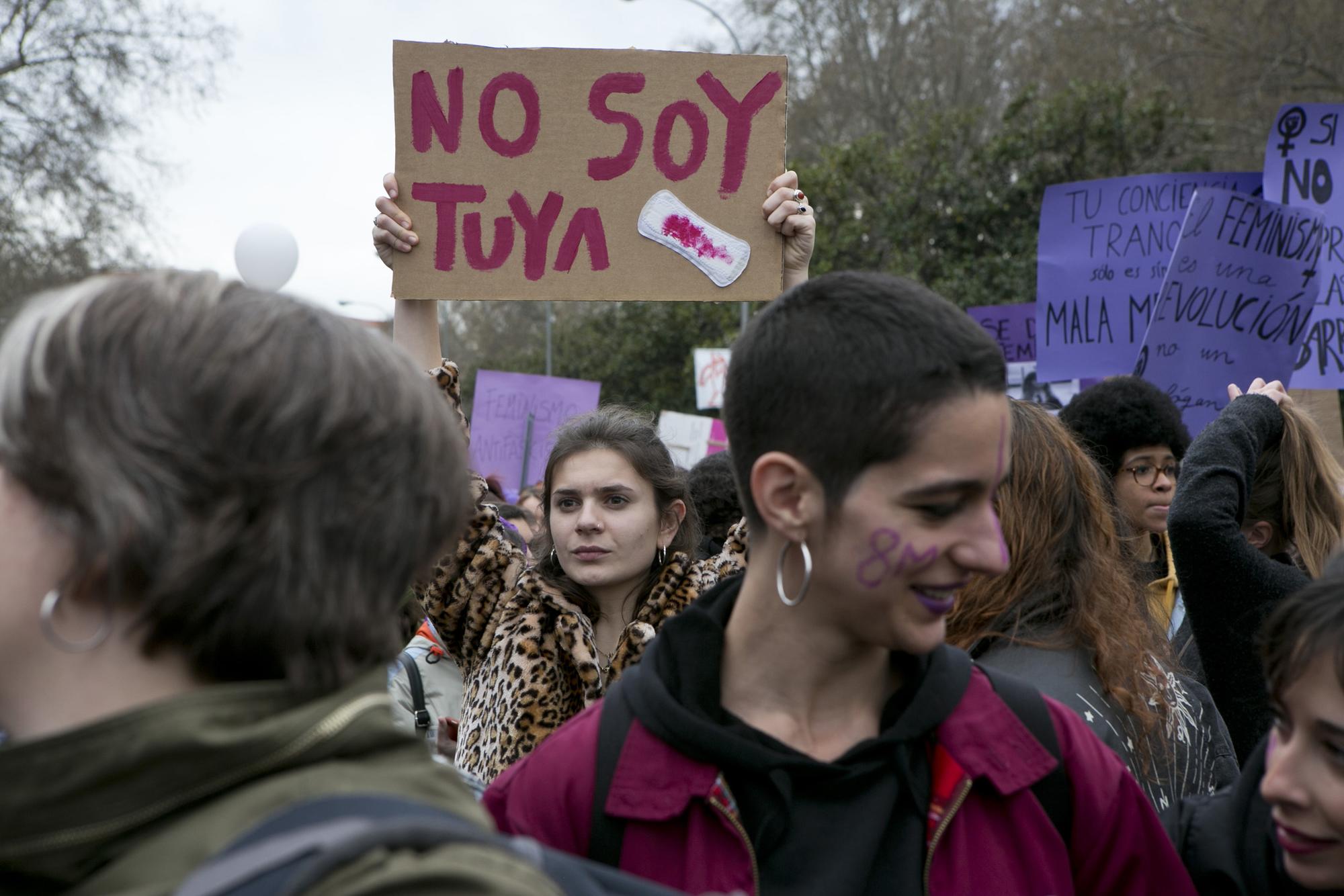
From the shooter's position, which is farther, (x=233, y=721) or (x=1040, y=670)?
(x=1040, y=670)

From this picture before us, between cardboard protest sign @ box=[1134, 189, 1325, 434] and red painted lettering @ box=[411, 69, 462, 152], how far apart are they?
330cm

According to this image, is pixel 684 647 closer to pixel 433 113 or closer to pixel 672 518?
pixel 433 113

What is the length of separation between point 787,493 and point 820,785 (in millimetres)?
385

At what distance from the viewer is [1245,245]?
549 cm

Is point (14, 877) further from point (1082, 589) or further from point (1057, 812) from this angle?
point (1082, 589)

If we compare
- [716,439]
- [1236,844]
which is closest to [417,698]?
[1236,844]

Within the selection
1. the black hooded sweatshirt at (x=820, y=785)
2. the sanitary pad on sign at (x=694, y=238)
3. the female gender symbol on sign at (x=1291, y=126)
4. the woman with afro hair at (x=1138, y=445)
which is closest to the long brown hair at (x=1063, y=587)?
the black hooded sweatshirt at (x=820, y=785)

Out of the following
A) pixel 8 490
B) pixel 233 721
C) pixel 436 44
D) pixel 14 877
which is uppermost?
pixel 436 44

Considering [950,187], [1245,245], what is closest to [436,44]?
[1245,245]

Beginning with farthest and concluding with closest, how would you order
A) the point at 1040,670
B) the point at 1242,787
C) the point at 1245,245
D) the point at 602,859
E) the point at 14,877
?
the point at 1245,245 → the point at 1040,670 → the point at 1242,787 → the point at 602,859 → the point at 14,877

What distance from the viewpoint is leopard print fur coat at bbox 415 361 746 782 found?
3.25 m

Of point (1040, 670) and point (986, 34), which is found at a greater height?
point (986, 34)

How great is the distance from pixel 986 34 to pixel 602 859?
24880 millimetres

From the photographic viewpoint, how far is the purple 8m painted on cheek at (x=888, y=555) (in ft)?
5.53
